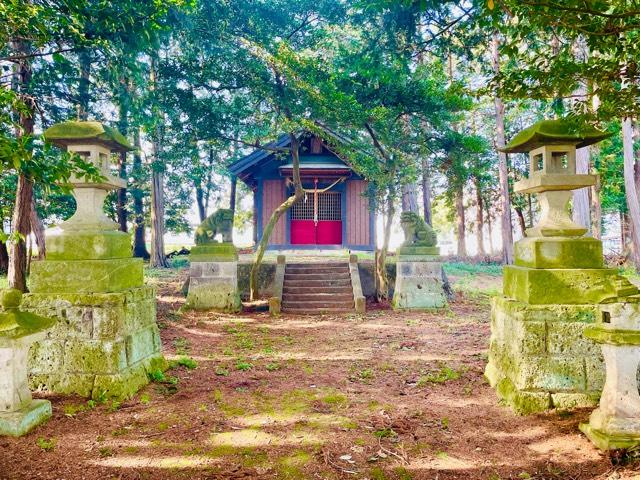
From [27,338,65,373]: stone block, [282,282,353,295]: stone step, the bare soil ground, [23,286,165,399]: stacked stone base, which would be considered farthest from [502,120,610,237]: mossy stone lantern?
[282,282,353,295]: stone step

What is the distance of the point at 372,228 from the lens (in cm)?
1695

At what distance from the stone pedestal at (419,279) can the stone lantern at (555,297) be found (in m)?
5.79

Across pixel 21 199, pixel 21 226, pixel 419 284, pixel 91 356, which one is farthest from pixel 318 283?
pixel 91 356

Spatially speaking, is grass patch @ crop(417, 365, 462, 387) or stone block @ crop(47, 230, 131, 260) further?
grass patch @ crop(417, 365, 462, 387)

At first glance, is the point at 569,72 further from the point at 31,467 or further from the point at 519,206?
the point at 519,206

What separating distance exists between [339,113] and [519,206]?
1547cm

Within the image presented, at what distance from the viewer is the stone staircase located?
32.5ft

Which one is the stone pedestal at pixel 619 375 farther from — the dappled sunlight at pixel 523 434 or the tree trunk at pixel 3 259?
the tree trunk at pixel 3 259

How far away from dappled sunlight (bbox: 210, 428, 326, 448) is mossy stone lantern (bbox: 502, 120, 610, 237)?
2844mm

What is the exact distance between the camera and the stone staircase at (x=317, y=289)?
9.91 m

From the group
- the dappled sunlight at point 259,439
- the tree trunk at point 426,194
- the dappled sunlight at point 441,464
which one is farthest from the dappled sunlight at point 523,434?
the tree trunk at point 426,194

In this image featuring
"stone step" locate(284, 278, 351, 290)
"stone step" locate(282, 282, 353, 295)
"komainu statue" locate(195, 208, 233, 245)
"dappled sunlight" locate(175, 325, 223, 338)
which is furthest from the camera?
"stone step" locate(284, 278, 351, 290)

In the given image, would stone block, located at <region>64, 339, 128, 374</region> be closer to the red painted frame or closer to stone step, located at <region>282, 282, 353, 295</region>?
stone step, located at <region>282, 282, 353, 295</region>

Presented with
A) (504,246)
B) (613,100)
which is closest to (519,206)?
(504,246)
